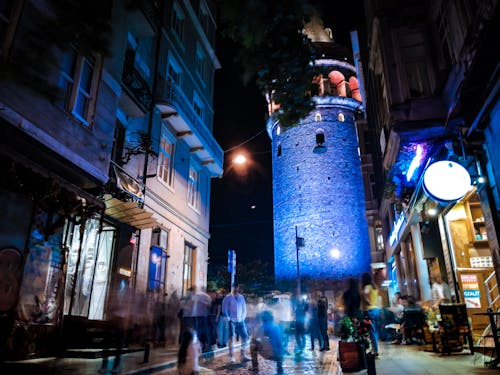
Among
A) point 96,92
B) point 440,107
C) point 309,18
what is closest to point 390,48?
point 440,107

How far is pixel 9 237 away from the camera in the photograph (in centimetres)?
711

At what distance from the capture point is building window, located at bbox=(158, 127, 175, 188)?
13.8 m

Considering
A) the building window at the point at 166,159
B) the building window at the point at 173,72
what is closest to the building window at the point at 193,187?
the building window at the point at 166,159

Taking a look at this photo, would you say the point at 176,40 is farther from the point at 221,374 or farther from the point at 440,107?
the point at 221,374

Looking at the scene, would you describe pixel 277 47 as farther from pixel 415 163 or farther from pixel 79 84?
pixel 415 163

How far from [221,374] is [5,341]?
12.4ft

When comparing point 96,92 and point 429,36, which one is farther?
point 429,36

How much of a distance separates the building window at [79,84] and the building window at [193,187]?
764 centimetres

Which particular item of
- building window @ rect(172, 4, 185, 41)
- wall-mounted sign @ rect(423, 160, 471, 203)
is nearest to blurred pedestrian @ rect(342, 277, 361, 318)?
wall-mounted sign @ rect(423, 160, 471, 203)

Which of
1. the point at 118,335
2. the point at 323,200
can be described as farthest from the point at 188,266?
the point at 323,200

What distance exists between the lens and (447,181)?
8.16m

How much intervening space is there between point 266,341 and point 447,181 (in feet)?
17.2

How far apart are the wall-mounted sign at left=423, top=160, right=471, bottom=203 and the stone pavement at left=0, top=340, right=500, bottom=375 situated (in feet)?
10.8

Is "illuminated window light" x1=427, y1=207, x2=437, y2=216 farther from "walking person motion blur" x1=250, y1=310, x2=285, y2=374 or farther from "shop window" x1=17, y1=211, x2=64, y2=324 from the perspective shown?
"shop window" x1=17, y1=211, x2=64, y2=324
